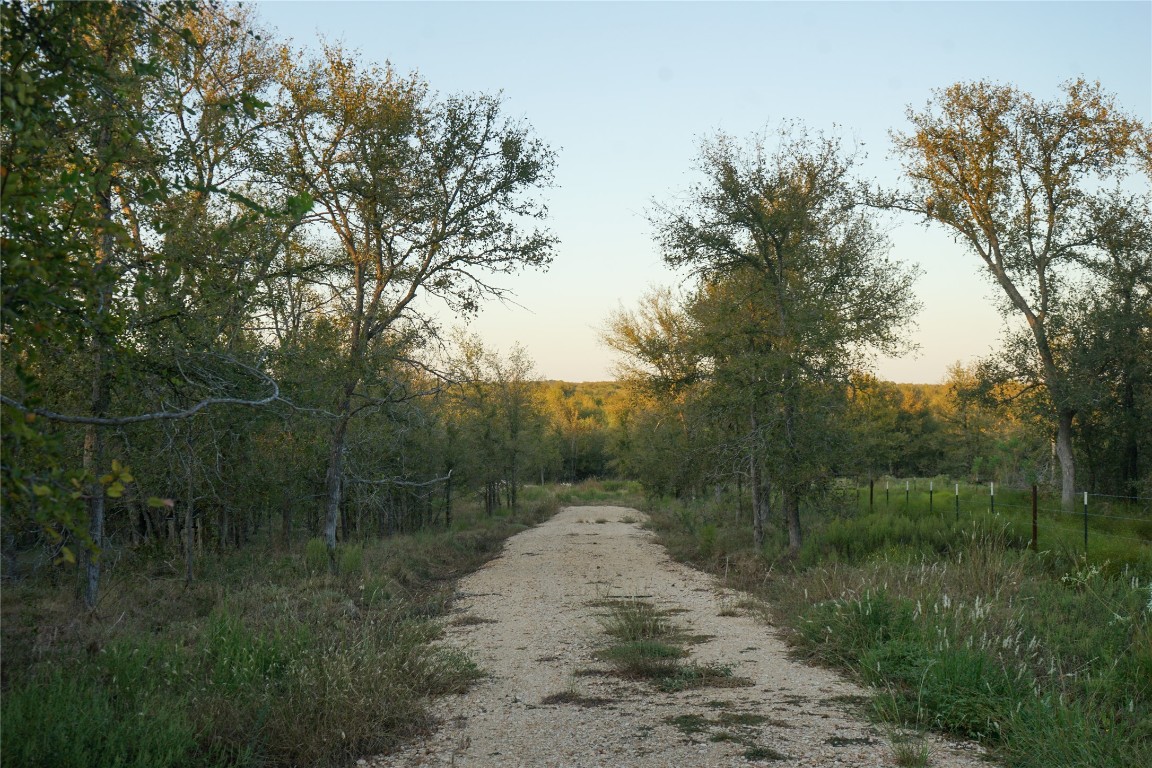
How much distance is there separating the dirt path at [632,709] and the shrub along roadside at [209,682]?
483 millimetres

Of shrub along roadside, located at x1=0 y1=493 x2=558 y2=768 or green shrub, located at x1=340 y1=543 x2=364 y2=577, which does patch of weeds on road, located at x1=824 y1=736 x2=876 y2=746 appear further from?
green shrub, located at x1=340 y1=543 x2=364 y2=577

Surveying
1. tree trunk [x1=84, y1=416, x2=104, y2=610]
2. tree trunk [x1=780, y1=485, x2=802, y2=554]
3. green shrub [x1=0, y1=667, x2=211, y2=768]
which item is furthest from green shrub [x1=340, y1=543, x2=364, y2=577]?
green shrub [x1=0, y1=667, x2=211, y2=768]

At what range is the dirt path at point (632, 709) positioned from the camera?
610cm

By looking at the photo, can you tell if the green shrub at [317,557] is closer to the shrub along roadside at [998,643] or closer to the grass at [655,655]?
the grass at [655,655]

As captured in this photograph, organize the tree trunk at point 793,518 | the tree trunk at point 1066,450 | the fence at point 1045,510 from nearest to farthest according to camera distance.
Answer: the fence at point 1045,510, the tree trunk at point 793,518, the tree trunk at point 1066,450

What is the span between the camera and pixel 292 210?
419cm

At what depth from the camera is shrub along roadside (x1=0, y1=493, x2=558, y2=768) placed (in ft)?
17.6

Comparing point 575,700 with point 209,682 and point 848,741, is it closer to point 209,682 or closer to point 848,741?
point 848,741

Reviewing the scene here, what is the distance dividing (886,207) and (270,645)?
71.8 ft

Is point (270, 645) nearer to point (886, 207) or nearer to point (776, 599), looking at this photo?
point (776, 599)

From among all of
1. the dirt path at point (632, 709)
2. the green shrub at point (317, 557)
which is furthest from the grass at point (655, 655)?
the green shrub at point (317, 557)

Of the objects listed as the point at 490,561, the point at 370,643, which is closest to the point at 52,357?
the point at 370,643

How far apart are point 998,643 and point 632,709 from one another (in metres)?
3.62

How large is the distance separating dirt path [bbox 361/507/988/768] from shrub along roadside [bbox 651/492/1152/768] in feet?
1.33
